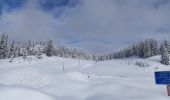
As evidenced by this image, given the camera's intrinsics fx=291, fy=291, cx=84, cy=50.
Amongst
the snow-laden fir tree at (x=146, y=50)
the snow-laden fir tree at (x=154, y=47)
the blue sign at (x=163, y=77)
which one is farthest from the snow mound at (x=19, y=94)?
the snow-laden fir tree at (x=154, y=47)

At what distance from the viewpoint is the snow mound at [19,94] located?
12932 millimetres

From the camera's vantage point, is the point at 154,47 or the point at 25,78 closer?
the point at 25,78

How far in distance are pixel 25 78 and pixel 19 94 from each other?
7.92 meters

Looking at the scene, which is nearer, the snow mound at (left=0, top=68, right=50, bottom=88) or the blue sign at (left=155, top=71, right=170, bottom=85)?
the blue sign at (left=155, top=71, right=170, bottom=85)

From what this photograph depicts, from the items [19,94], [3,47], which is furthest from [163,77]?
[3,47]

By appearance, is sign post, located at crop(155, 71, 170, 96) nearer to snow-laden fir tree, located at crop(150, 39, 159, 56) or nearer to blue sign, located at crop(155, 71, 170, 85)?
blue sign, located at crop(155, 71, 170, 85)

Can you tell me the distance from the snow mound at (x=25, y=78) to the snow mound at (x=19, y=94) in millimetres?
5779

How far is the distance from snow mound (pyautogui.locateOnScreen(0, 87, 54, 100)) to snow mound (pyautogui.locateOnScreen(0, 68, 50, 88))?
5779mm

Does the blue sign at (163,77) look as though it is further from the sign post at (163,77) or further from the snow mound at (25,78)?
the snow mound at (25,78)

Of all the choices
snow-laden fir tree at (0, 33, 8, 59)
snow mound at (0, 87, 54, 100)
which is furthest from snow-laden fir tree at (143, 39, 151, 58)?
snow mound at (0, 87, 54, 100)

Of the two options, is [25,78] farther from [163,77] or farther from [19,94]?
[163,77]

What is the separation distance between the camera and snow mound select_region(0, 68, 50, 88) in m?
20.2

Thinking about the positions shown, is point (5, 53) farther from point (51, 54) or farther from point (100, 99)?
point (100, 99)

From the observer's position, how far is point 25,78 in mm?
21109
